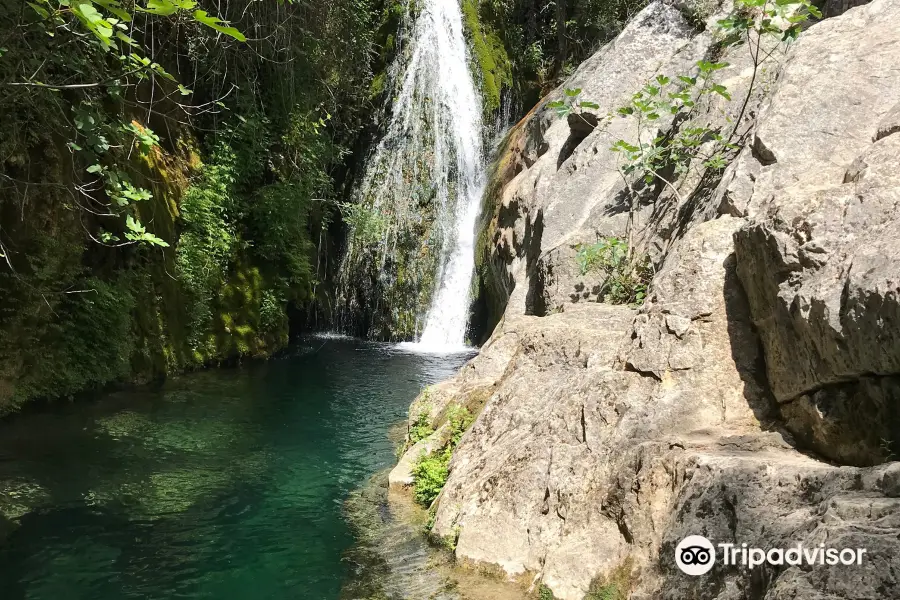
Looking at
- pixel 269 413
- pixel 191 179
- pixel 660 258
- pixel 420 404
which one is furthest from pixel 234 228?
pixel 660 258

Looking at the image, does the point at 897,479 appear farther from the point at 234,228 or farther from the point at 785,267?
the point at 234,228

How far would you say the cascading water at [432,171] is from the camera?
15992 millimetres

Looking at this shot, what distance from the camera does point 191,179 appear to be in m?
10.8

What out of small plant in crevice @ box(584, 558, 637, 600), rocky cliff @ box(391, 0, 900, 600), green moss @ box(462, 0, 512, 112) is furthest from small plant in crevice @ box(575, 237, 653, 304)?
green moss @ box(462, 0, 512, 112)

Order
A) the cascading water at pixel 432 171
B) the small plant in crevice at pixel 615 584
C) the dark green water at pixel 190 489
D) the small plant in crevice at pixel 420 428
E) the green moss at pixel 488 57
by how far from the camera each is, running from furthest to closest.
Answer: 1. the green moss at pixel 488 57
2. the cascading water at pixel 432 171
3. the small plant in crevice at pixel 420 428
4. the dark green water at pixel 190 489
5. the small plant in crevice at pixel 615 584

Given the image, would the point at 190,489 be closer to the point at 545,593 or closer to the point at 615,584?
the point at 545,593

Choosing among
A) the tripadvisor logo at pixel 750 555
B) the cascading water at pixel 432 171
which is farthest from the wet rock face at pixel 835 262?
the cascading water at pixel 432 171

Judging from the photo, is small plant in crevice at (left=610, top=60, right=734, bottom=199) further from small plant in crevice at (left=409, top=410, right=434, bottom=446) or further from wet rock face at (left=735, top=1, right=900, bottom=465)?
small plant in crevice at (left=409, top=410, right=434, bottom=446)

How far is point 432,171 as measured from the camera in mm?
16594

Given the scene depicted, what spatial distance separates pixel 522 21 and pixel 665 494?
17.9 meters

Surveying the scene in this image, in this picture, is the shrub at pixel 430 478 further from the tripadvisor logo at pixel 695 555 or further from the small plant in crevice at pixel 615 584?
the tripadvisor logo at pixel 695 555

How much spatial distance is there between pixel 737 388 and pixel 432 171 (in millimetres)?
13302

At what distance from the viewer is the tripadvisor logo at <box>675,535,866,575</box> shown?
238 cm

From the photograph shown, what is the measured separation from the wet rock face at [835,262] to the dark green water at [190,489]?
3.18m
